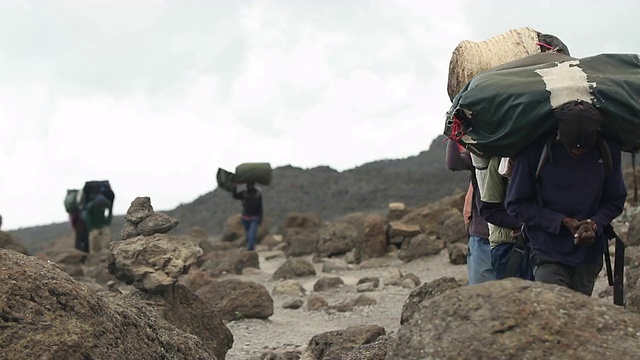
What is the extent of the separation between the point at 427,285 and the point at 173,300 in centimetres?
200

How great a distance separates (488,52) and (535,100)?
0.98 meters

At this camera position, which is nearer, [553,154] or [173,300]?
[553,154]

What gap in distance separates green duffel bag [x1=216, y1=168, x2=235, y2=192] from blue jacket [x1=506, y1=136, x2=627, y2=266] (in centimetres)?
1302

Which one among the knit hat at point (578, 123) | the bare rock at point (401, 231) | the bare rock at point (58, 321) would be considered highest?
the knit hat at point (578, 123)

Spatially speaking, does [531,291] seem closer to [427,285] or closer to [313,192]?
[427,285]

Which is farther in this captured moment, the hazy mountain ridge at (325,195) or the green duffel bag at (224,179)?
the hazy mountain ridge at (325,195)

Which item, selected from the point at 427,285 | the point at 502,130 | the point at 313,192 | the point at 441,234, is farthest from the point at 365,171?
the point at 502,130

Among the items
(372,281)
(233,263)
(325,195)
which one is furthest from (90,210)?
(325,195)

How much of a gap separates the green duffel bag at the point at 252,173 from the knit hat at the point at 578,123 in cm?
1340

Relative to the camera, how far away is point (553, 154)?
4652mm

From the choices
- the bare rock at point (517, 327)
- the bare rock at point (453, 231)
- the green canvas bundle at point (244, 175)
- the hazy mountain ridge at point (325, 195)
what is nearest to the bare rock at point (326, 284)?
the bare rock at point (453, 231)

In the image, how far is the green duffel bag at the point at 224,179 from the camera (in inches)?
691

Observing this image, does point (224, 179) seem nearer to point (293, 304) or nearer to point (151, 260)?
point (293, 304)

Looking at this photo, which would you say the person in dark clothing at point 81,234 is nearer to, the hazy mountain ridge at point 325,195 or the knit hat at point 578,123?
the hazy mountain ridge at point 325,195
